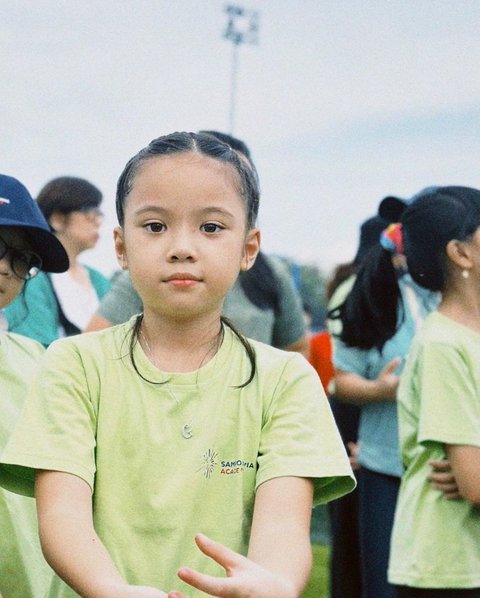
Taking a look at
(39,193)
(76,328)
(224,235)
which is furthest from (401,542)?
(39,193)

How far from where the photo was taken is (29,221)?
9.32 ft

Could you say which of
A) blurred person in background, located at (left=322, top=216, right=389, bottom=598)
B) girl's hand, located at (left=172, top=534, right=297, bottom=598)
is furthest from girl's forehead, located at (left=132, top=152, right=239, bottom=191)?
blurred person in background, located at (left=322, top=216, right=389, bottom=598)

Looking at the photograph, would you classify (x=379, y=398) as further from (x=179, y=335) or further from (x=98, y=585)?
(x=98, y=585)

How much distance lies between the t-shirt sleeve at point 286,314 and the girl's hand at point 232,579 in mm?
2463

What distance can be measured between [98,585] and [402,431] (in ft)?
5.57

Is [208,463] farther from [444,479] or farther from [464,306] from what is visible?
[464,306]

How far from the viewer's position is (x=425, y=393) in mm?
3059

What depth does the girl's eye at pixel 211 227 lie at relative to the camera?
1.98 m

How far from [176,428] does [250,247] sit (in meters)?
0.45

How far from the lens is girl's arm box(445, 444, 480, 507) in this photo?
292 centimetres

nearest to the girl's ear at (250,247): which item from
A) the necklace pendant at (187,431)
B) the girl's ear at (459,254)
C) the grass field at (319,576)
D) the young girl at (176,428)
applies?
the young girl at (176,428)

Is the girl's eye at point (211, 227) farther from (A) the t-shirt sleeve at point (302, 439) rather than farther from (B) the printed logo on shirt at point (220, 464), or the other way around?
(B) the printed logo on shirt at point (220, 464)

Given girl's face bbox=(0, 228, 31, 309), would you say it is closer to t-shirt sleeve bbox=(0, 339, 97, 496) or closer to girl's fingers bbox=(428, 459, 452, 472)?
t-shirt sleeve bbox=(0, 339, 97, 496)

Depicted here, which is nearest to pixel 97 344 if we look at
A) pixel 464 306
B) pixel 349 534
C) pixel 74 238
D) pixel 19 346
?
pixel 19 346
